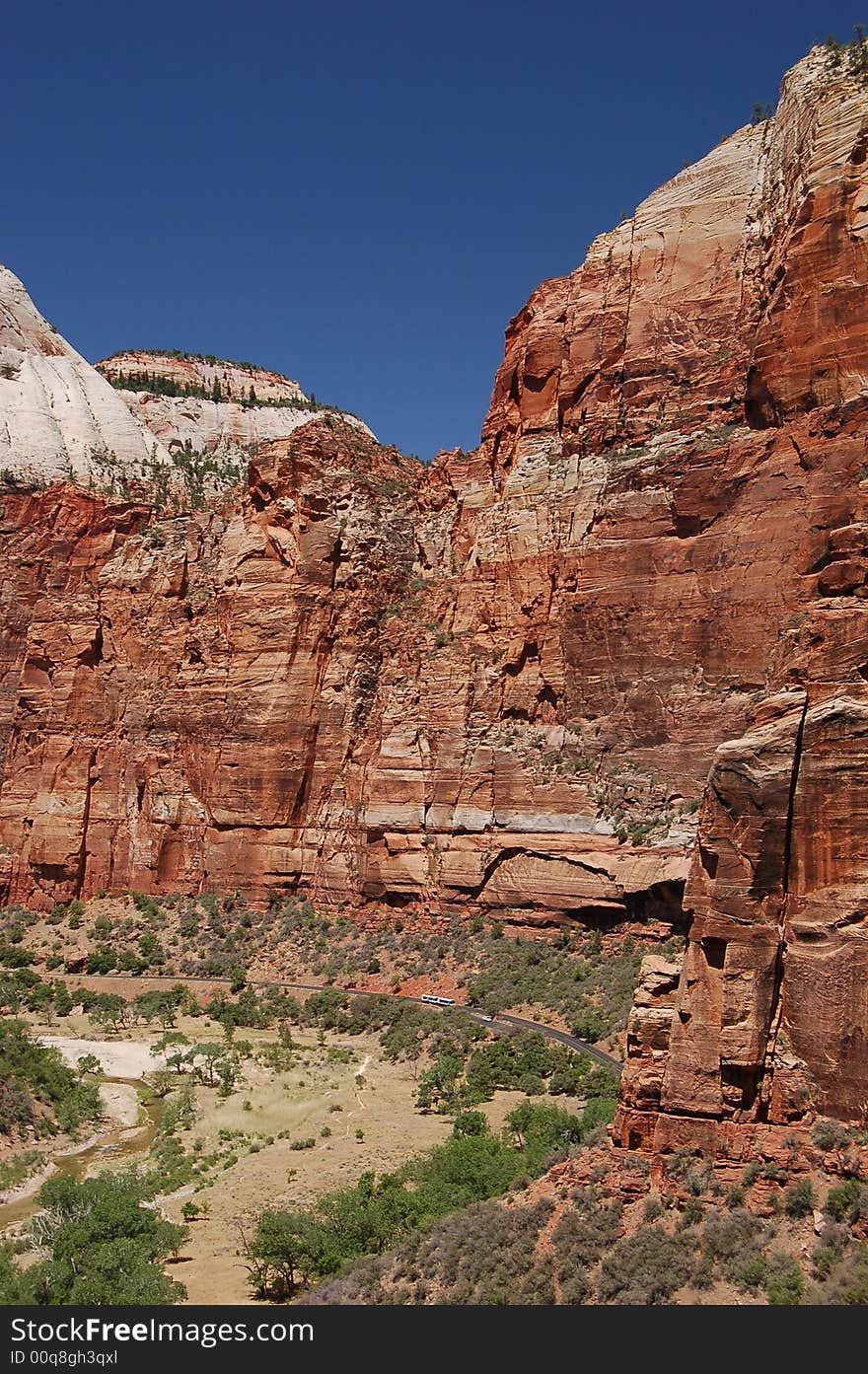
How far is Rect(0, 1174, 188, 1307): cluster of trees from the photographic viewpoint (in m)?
20.3

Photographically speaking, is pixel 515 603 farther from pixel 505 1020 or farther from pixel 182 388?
pixel 182 388

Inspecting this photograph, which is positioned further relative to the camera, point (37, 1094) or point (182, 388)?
point (182, 388)

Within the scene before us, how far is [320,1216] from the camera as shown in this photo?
82.4ft

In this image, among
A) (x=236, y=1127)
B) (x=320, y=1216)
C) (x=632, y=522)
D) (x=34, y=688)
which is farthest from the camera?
(x=34, y=688)

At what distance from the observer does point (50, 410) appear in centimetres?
10200

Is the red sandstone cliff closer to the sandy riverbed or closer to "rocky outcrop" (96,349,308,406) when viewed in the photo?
the sandy riverbed

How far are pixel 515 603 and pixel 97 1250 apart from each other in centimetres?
3952

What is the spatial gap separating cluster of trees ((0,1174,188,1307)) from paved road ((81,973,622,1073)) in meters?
16.1

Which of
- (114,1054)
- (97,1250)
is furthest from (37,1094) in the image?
(97,1250)

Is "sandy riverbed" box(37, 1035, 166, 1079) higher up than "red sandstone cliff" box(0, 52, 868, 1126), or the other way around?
"red sandstone cliff" box(0, 52, 868, 1126)

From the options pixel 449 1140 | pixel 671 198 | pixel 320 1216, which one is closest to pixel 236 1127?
pixel 449 1140

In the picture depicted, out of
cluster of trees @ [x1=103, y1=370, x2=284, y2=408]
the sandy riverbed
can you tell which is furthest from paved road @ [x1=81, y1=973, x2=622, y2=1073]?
cluster of trees @ [x1=103, y1=370, x2=284, y2=408]

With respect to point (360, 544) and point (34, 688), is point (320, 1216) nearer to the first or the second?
point (360, 544)

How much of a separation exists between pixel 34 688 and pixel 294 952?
28.1 m
